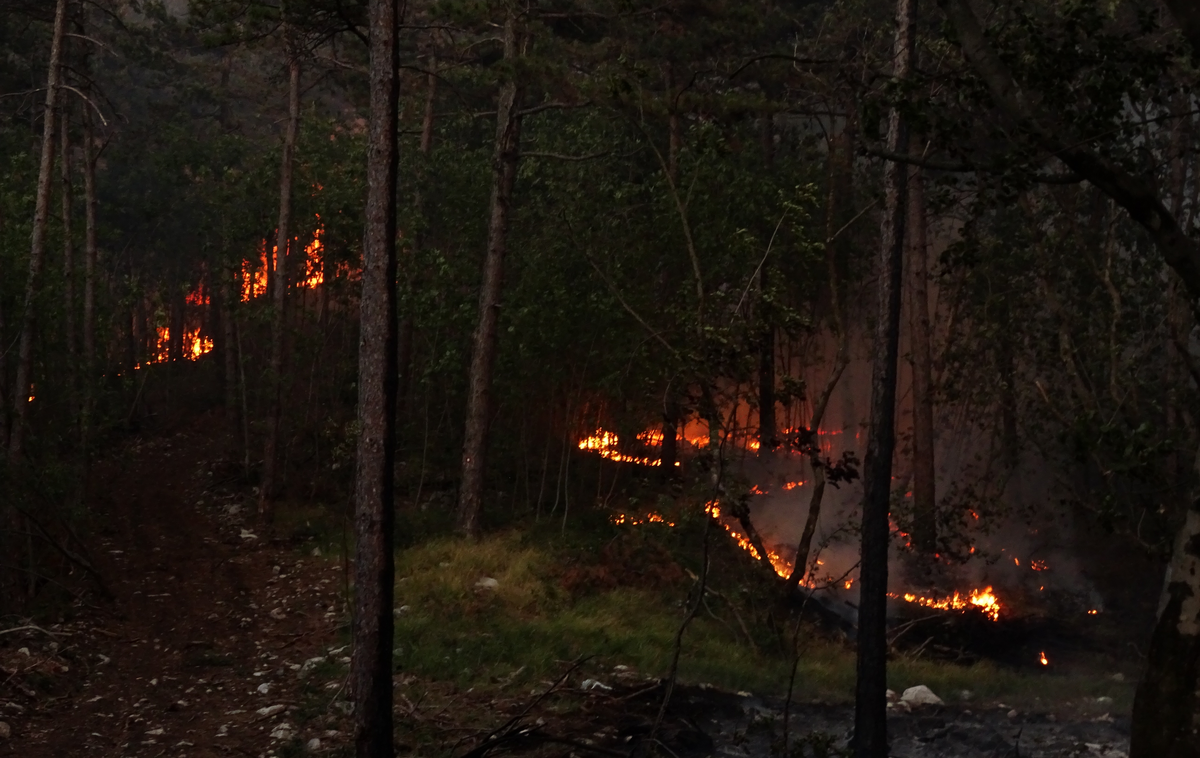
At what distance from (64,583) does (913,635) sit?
13445mm

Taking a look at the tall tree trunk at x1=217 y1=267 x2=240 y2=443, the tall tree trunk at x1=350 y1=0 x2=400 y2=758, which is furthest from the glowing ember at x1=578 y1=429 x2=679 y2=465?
the tall tree trunk at x1=350 y1=0 x2=400 y2=758

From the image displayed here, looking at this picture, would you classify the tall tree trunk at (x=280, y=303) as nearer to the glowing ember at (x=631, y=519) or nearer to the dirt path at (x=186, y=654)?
the dirt path at (x=186, y=654)

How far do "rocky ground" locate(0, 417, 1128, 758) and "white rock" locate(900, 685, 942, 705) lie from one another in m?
0.23

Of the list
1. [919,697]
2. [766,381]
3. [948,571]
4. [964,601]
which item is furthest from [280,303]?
[964,601]

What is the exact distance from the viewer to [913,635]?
60.8 feet

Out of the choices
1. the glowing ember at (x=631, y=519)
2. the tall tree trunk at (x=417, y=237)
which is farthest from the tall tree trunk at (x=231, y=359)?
the glowing ember at (x=631, y=519)

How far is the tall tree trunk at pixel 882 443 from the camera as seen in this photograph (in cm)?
1016

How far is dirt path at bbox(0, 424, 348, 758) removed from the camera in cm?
1062

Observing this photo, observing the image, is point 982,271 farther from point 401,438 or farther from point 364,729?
point 364,729

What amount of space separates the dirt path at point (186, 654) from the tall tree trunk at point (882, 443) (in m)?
5.00

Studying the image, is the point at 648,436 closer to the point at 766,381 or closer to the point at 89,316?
the point at 766,381

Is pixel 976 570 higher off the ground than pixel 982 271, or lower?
lower

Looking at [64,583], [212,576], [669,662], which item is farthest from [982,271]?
[64,583]

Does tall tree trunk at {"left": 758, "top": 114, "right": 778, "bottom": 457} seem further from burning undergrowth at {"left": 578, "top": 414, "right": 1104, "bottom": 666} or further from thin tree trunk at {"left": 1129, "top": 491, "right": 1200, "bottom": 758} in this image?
thin tree trunk at {"left": 1129, "top": 491, "right": 1200, "bottom": 758}
